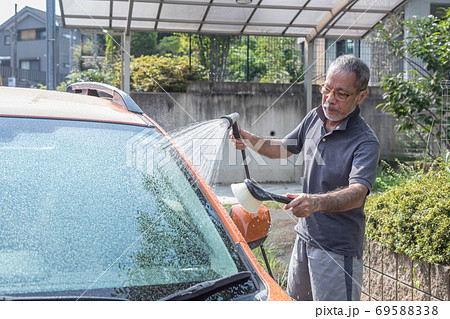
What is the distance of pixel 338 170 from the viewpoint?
266cm

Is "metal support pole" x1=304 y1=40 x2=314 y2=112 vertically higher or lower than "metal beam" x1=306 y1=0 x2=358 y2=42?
lower

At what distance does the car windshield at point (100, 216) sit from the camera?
5.66 ft

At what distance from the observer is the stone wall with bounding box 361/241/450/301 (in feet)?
10.6

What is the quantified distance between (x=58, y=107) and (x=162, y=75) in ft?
26.1

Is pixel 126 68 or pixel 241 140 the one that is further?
pixel 126 68

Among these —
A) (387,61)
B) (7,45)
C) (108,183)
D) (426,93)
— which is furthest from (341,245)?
(7,45)

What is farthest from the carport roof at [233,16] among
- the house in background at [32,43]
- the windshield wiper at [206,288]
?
the house in background at [32,43]

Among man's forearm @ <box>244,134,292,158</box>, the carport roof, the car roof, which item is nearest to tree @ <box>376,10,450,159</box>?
the carport roof

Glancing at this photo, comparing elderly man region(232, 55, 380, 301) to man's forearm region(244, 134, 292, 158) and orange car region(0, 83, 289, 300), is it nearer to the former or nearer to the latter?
man's forearm region(244, 134, 292, 158)

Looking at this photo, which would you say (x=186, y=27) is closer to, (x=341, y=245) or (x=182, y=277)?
(x=341, y=245)

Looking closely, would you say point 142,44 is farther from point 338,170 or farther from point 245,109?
point 338,170

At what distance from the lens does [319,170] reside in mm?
2758

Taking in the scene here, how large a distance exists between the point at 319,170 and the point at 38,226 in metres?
1.54

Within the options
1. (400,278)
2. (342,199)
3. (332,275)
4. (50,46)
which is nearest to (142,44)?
(50,46)
